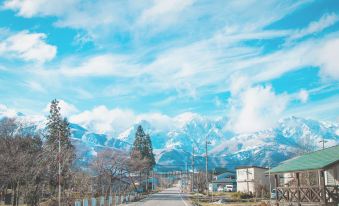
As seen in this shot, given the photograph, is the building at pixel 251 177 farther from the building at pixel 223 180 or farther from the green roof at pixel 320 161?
the green roof at pixel 320 161

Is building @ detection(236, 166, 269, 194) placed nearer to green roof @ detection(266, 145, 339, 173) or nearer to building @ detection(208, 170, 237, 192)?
building @ detection(208, 170, 237, 192)

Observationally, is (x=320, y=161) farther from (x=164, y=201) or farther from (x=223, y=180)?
(x=223, y=180)

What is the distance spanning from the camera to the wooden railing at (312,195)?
29.0m

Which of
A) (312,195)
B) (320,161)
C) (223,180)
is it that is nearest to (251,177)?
(223,180)

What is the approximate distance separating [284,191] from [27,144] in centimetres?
3286

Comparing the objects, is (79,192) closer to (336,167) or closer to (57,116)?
(57,116)

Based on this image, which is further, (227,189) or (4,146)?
(227,189)

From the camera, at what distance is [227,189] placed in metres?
110

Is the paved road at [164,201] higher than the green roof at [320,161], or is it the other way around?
the green roof at [320,161]

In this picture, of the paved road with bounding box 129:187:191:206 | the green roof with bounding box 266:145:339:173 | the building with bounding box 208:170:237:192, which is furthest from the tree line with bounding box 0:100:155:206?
the building with bounding box 208:170:237:192

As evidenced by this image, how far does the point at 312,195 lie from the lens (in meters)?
32.2

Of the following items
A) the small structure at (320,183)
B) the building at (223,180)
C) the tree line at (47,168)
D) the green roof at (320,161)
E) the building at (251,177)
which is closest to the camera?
the green roof at (320,161)

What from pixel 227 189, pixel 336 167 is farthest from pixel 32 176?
pixel 227 189

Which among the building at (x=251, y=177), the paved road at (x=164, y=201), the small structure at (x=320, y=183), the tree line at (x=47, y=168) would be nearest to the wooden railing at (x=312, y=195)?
the small structure at (x=320, y=183)
